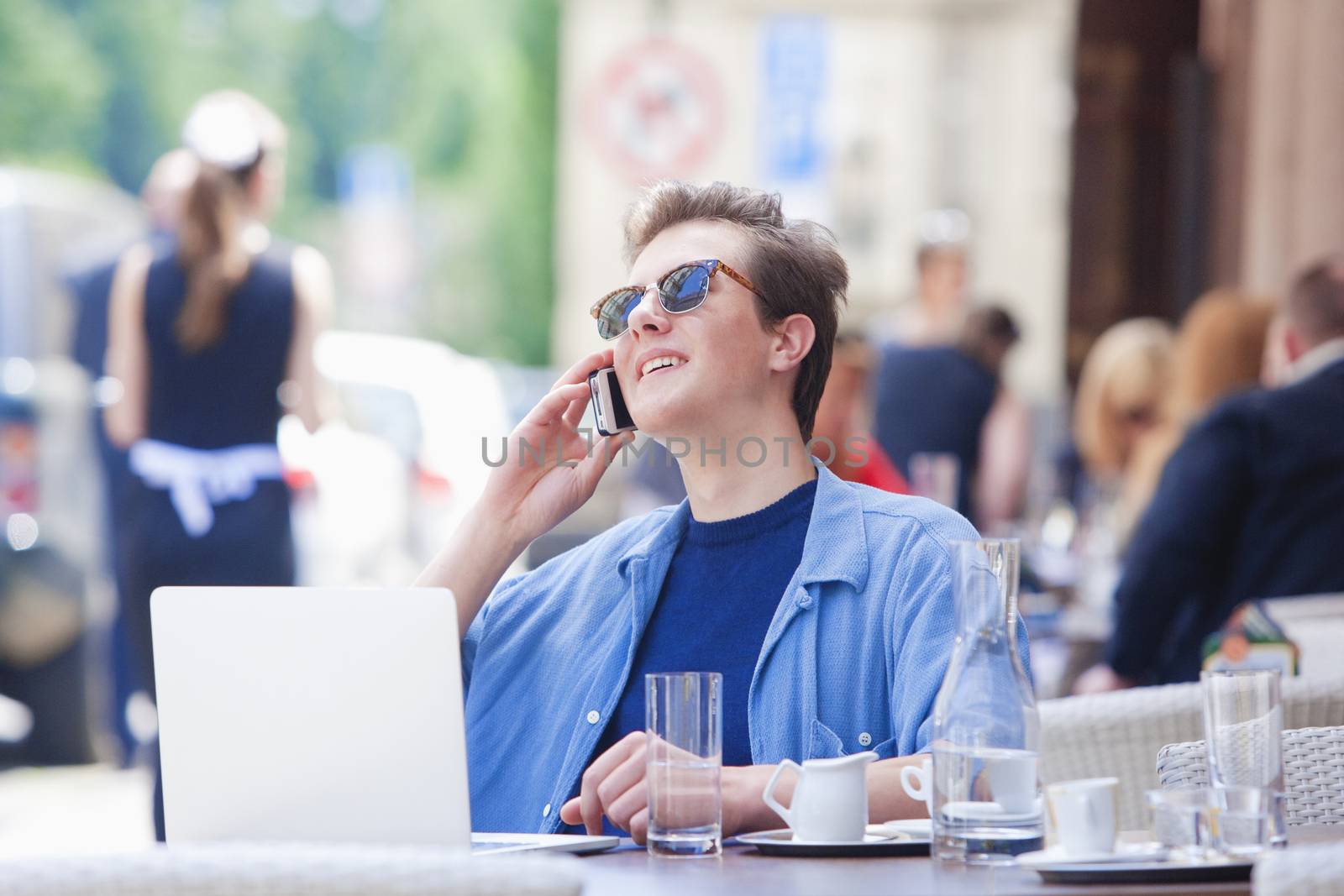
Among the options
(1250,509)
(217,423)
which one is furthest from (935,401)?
(217,423)

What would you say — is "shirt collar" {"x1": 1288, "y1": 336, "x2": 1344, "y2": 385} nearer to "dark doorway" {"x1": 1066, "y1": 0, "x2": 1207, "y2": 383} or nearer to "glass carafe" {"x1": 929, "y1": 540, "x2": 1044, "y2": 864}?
"glass carafe" {"x1": 929, "y1": 540, "x2": 1044, "y2": 864}

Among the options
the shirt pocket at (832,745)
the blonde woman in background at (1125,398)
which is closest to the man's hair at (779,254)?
the shirt pocket at (832,745)

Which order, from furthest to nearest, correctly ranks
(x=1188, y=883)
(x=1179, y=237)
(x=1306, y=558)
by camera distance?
1. (x=1179, y=237)
2. (x=1306, y=558)
3. (x=1188, y=883)

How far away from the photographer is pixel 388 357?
12695 millimetres

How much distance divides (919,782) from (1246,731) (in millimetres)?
419

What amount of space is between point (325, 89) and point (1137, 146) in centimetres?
2322

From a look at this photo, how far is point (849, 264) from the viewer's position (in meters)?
4.54

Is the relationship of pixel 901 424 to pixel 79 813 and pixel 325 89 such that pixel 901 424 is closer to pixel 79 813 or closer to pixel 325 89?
pixel 79 813

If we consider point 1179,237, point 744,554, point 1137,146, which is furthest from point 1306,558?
point 1137,146

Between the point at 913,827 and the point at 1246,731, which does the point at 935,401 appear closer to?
the point at 913,827

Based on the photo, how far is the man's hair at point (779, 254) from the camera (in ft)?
8.14

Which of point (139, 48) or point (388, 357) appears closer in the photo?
point (388, 357)

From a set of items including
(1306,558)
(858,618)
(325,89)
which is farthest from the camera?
(325,89)

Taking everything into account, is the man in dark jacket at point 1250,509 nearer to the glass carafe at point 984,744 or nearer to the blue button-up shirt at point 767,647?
the blue button-up shirt at point 767,647
